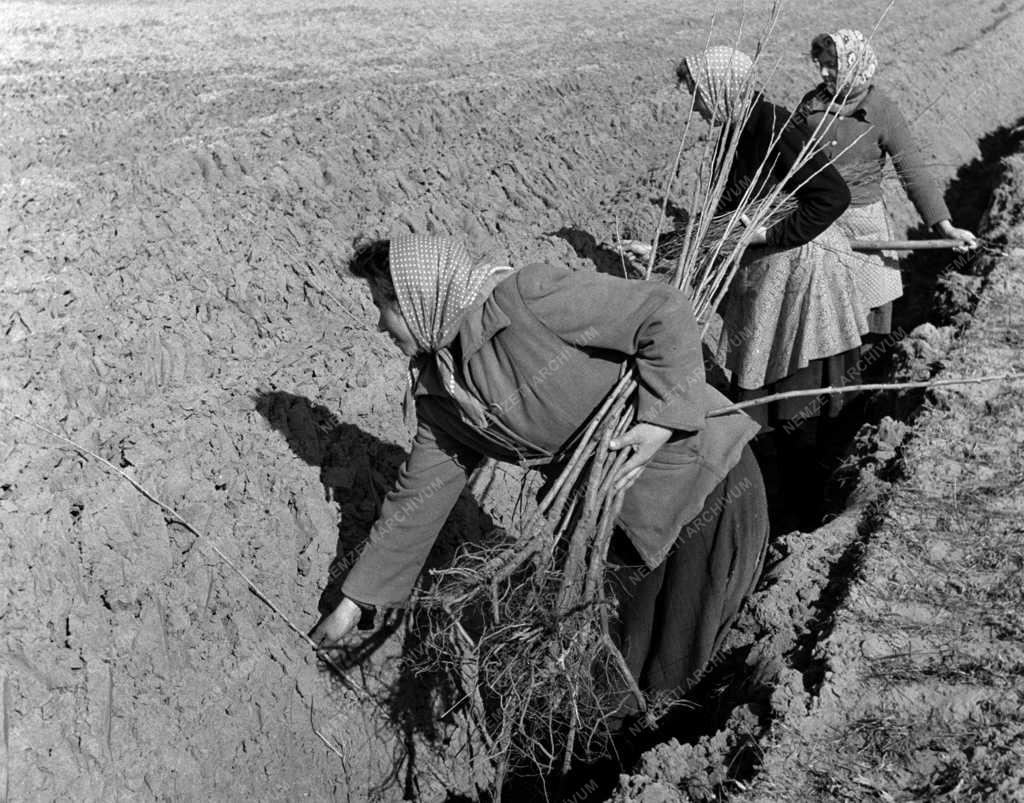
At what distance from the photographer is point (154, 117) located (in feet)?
20.2

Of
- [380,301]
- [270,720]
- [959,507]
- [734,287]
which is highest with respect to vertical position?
[380,301]

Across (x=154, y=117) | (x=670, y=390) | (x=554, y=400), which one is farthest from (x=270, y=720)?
(x=154, y=117)

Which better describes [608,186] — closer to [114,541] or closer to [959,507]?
[959,507]

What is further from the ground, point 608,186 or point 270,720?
point 608,186

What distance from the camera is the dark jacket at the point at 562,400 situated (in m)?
2.28

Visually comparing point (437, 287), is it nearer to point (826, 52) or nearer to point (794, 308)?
point (794, 308)

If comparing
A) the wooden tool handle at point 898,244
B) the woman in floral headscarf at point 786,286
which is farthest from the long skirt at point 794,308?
the wooden tool handle at point 898,244

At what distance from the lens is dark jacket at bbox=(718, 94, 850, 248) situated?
3.30m

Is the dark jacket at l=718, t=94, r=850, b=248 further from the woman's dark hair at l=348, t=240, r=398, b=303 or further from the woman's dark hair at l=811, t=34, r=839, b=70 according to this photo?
the woman's dark hair at l=348, t=240, r=398, b=303

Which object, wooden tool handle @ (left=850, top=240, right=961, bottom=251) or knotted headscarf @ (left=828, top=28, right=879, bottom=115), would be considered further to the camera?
wooden tool handle @ (left=850, top=240, right=961, bottom=251)

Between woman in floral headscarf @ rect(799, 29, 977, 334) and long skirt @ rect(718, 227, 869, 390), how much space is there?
0.53 feet

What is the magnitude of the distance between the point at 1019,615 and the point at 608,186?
3658mm

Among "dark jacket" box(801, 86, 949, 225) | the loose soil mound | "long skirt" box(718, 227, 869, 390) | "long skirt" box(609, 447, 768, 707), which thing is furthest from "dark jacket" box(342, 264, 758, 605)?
"dark jacket" box(801, 86, 949, 225)

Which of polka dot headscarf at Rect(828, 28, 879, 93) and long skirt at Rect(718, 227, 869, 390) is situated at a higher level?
polka dot headscarf at Rect(828, 28, 879, 93)
